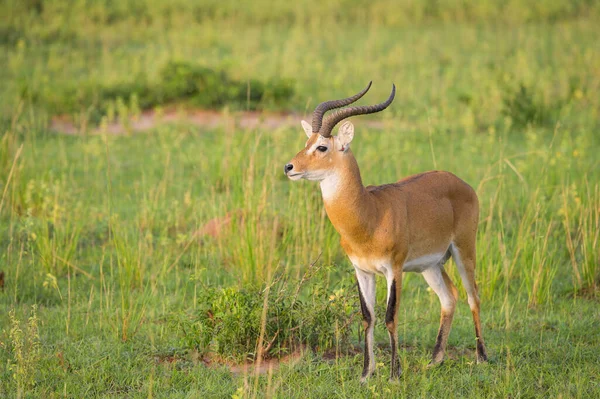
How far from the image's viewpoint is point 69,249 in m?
6.80

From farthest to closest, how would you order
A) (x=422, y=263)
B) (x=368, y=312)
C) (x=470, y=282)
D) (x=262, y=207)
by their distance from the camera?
(x=262, y=207) < (x=470, y=282) < (x=422, y=263) < (x=368, y=312)

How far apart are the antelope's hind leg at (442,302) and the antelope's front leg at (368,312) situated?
0.48 meters

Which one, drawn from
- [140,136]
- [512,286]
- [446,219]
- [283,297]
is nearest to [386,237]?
[446,219]

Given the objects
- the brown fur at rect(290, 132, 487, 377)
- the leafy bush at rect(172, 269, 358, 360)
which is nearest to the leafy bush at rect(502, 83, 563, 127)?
the brown fur at rect(290, 132, 487, 377)

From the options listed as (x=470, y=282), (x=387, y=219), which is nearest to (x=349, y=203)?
(x=387, y=219)

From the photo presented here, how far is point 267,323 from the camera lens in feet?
17.3

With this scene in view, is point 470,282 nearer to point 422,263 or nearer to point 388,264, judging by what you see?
point 422,263

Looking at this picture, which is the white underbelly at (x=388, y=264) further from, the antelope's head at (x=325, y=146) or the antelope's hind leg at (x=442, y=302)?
the antelope's head at (x=325, y=146)

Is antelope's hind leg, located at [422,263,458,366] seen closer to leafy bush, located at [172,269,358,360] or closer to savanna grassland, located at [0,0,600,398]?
savanna grassland, located at [0,0,600,398]

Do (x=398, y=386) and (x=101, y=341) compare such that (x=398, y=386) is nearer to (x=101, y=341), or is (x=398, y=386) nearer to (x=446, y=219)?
(x=446, y=219)

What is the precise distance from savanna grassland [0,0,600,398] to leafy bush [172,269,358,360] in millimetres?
14

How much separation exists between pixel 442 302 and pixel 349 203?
3.36 ft

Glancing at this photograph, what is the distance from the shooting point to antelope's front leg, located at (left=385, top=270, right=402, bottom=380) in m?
4.77

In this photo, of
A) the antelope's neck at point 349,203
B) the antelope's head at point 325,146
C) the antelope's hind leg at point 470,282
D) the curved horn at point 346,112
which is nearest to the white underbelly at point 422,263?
the antelope's hind leg at point 470,282
